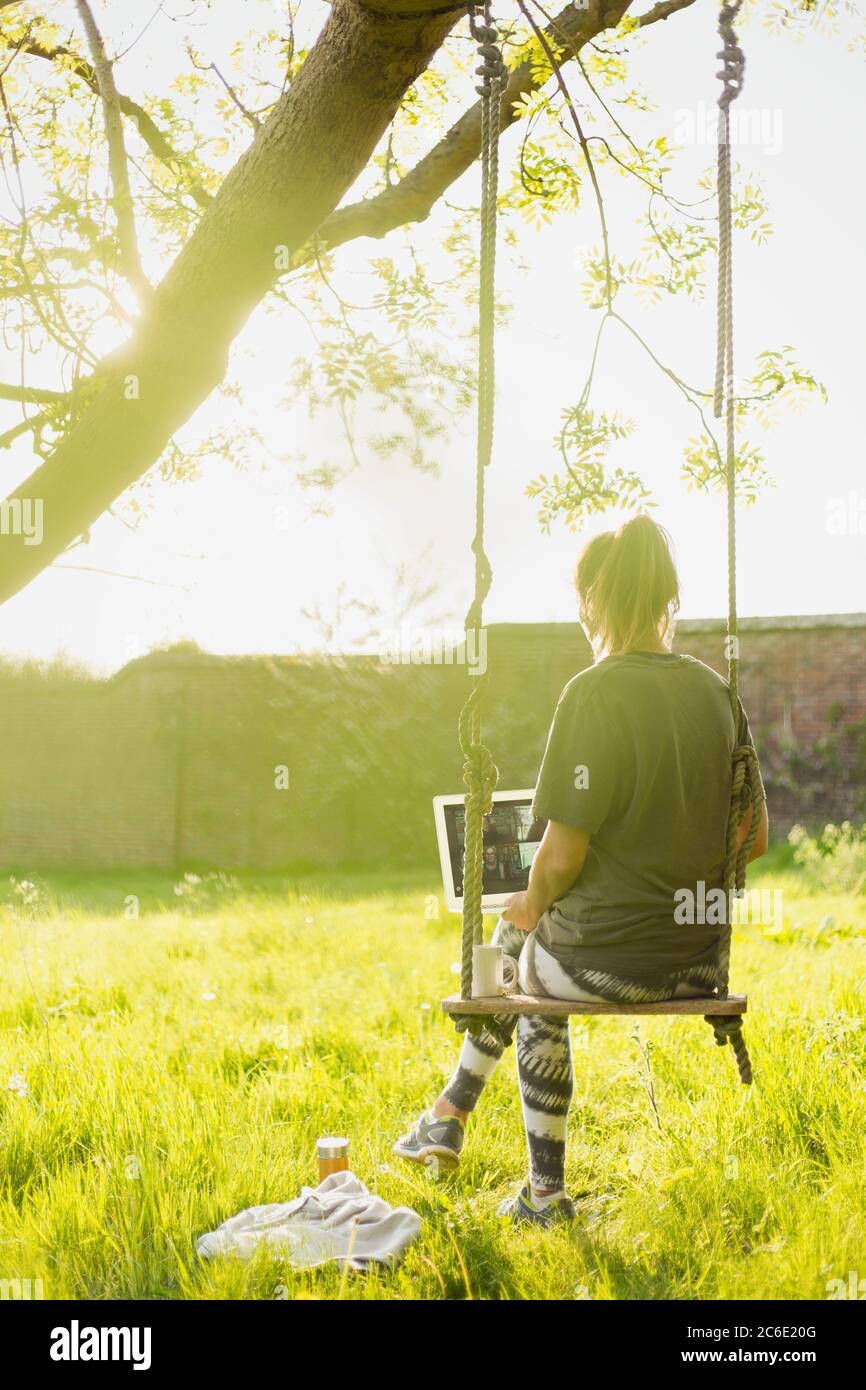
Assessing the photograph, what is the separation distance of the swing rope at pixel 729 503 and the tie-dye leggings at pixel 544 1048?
0.63ft

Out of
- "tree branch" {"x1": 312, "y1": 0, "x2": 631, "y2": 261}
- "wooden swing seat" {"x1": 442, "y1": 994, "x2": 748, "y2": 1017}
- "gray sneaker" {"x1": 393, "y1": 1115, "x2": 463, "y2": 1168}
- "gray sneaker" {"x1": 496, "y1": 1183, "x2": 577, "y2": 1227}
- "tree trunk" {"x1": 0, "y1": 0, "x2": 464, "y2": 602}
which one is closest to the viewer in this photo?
"wooden swing seat" {"x1": 442, "y1": 994, "x2": 748, "y2": 1017}

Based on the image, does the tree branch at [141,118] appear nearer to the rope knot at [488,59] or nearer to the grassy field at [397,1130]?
the rope knot at [488,59]

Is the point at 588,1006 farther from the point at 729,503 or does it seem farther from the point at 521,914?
the point at 729,503

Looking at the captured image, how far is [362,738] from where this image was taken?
46.7 ft

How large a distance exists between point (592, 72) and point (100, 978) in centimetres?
507

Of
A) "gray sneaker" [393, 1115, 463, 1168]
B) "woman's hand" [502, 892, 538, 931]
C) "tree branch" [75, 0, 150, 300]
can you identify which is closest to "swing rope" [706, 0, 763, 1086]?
"woman's hand" [502, 892, 538, 931]

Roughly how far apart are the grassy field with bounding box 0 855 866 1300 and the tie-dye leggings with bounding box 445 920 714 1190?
9.0 inches

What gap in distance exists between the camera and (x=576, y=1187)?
3.51 meters

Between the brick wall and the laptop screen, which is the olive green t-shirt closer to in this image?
the laptop screen

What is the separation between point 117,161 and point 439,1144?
3.74 m

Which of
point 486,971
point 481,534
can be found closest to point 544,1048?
point 486,971

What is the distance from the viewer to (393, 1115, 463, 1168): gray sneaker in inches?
131

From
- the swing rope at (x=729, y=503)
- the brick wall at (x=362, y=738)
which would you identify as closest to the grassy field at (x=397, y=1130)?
the swing rope at (x=729, y=503)
